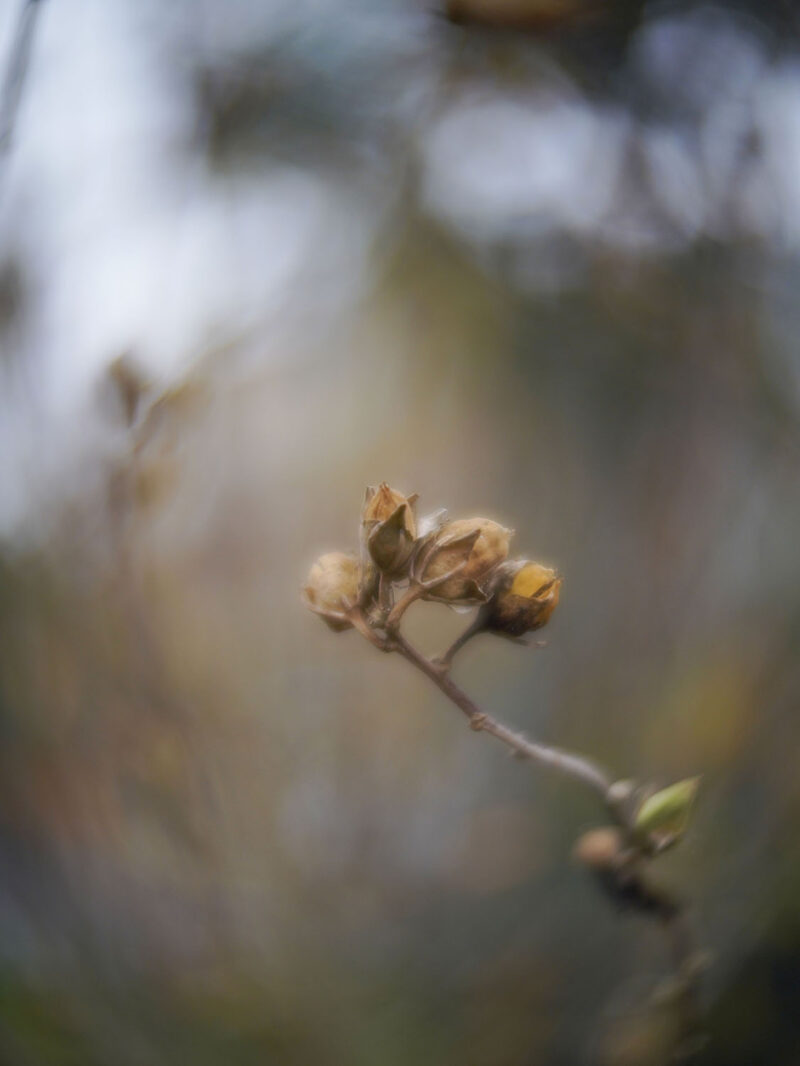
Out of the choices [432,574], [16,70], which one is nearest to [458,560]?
[432,574]

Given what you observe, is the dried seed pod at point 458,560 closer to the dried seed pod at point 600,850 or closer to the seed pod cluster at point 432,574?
the seed pod cluster at point 432,574

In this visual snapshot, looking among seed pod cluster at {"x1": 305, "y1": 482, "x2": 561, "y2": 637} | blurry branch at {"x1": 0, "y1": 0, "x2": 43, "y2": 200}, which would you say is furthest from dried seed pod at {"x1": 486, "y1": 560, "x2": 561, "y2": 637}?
blurry branch at {"x1": 0, "y1": 0, "x2": 43, "y2": 200}

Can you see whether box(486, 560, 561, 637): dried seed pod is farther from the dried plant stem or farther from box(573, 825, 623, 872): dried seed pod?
box(573, 825, 623, 872): dried seed pod

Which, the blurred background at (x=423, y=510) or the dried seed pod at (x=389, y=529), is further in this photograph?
the blurred background at (x=423, y=510)

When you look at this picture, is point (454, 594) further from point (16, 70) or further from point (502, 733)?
point (16, 70)

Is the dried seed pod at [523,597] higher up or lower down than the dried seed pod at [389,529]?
higher up

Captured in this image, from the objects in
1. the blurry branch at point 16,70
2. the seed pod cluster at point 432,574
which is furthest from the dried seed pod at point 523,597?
the blurry branch at point 16,70
